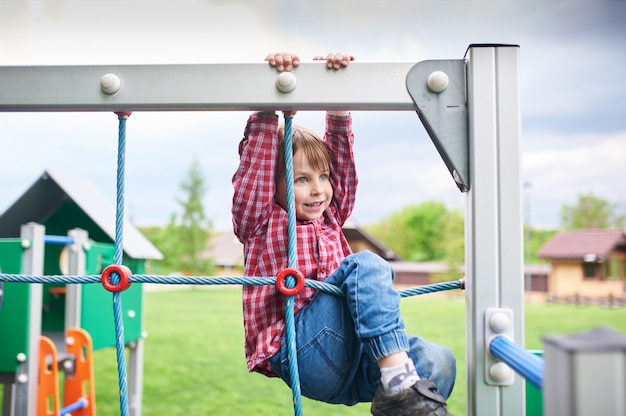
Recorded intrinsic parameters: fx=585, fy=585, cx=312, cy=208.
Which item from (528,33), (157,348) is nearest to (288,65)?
(157,348)

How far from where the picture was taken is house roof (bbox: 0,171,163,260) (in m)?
3.21

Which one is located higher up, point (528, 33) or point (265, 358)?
point (528, 33)

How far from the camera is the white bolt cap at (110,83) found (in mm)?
873

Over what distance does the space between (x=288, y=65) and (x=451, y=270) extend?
18404mm

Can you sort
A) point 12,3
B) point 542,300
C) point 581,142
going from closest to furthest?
1. point 12,3
2. point 542,300
3. point 581,142

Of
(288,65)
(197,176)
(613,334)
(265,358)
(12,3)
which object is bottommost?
(265,358)

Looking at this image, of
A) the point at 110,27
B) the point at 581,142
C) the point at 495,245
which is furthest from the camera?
the point at 581,142

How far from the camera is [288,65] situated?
869 mm

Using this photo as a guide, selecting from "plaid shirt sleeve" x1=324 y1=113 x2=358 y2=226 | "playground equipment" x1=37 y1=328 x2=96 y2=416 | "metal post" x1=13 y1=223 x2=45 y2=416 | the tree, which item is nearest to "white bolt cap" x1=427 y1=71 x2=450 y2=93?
"plaid shirt sleeve" x1=324 y1=113 x2=358 y2=226

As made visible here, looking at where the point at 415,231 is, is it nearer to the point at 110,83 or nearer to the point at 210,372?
the point at 210,372

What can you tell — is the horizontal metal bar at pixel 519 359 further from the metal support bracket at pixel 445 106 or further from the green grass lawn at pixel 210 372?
the green grass lawn at pixel 210 372

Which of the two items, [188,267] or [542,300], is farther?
[188,267]

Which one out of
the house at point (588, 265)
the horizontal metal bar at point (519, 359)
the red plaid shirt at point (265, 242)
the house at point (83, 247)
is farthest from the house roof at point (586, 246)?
the horizontal metal bar at point (519, 359)

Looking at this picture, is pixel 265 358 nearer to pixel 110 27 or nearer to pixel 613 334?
pixel 613 334
